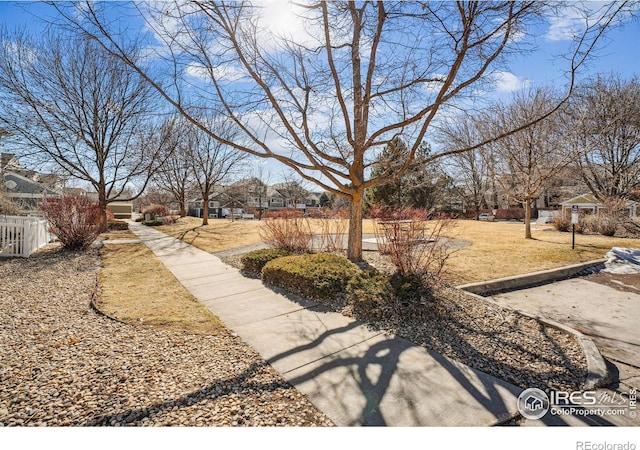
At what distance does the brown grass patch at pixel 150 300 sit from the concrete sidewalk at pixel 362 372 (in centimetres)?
31

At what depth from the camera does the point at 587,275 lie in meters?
7.17

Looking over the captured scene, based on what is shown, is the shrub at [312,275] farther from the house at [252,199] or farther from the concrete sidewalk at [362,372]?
the house at [252,199]

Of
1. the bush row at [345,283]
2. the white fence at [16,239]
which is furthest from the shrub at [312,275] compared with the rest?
the white fence at [16,239]

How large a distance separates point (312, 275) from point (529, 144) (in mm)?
11354

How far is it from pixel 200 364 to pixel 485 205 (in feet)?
137

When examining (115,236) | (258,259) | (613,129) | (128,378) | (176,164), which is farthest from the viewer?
(176,164)

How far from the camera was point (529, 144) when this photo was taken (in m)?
11.9

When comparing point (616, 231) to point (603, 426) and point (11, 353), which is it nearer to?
point (603, 426)

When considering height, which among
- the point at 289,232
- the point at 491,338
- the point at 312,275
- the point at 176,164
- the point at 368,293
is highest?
the point at 176,164

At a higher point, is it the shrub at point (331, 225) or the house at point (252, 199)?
the house at point (252, 199)

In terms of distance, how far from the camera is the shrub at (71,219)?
338 inches

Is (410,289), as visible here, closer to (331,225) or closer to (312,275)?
(312,275)

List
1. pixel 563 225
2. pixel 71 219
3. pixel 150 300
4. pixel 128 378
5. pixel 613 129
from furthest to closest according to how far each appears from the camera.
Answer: pixel 563 225 → pixel 613 129 → pixel 71 219 → pixel 150 300 → pixel 128 378

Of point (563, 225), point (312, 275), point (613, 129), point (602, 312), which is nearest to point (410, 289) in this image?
point (312, 275)
